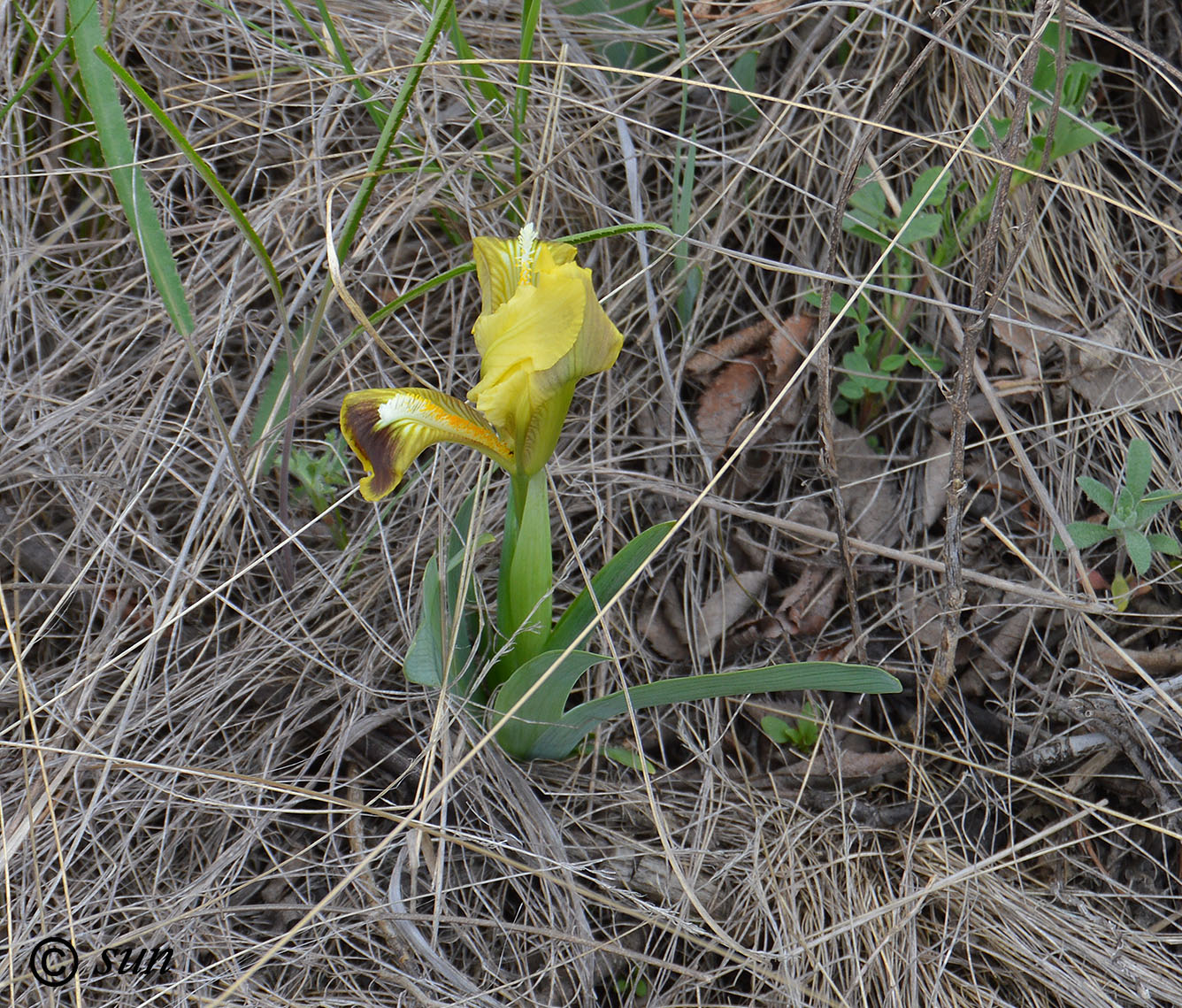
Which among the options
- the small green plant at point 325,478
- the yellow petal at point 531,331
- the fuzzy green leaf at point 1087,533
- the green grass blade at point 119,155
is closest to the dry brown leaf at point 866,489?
the fuzzy green leaf at point 1087,533

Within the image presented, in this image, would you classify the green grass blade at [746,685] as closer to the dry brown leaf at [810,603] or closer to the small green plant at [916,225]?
the dry brown leaf at [810,603]

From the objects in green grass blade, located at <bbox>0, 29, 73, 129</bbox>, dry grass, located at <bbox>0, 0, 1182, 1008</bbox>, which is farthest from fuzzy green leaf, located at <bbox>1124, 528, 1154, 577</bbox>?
green grass blade, located at <bbox>0, 29, 73, 129</bbox>

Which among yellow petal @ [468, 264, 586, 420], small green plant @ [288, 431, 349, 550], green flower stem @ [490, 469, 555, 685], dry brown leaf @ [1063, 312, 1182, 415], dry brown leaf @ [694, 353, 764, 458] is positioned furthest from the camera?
dry brown leaf @ [694, 353, 764, 458]

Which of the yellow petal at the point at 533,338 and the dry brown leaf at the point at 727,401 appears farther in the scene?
the dry brown leaf at the point at 727,401

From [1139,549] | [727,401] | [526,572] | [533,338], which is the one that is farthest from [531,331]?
[1139,549]

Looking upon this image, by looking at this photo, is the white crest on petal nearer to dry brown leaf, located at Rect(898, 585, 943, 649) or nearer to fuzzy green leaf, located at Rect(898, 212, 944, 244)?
fuzzy green leaf, located at Rect(898, 212, 944, 244)

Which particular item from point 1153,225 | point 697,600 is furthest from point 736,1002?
point 1153,225

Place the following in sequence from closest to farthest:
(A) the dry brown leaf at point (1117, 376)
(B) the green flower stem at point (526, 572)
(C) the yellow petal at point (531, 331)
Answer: (C) the yellow petal at point (531, 331), (B) the green flower stem at point (526, 572), (A) the dry brown leaf at point (1117, 376)
